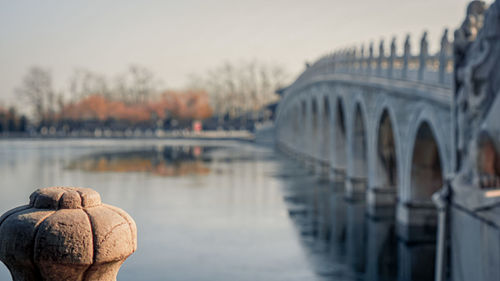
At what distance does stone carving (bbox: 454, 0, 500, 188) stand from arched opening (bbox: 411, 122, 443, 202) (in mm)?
7894

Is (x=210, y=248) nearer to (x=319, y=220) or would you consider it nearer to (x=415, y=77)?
(x=319, y=220)

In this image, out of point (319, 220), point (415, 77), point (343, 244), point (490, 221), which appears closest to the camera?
point (490, 221)

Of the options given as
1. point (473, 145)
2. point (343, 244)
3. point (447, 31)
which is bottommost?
point (343, 244)

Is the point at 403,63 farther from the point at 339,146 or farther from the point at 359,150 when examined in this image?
the point at 339,146

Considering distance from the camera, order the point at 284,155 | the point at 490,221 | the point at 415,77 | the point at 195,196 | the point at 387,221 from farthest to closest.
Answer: the point at 284,155
the point at 195,196
the point at 387,221
the point at 415,77
the point at 490,221

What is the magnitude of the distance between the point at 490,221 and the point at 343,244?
12.1m

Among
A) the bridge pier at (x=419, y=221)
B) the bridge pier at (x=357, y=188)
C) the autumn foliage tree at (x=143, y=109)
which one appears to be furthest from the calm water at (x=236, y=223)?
the autumn foliage tree at (x=143, y=109)

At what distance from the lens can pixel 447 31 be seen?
49.0 feet

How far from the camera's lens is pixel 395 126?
61.8 ft

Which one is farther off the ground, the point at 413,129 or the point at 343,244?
the point at 413,129

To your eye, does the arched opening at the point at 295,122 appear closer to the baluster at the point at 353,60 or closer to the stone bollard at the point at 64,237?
the baluster at the point at 353,60

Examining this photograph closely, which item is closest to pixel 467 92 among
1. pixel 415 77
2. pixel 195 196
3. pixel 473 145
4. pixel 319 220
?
pixel 473 145

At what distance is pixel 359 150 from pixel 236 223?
7609 millimetres

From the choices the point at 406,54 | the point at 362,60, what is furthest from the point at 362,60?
the point at 406,54
